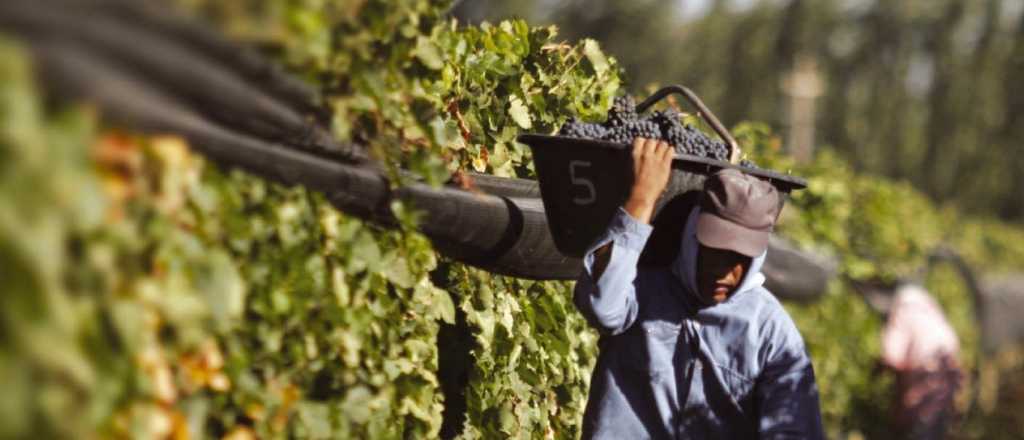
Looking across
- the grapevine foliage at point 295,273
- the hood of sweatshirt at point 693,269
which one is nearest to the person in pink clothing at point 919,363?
the grapevine foliage at point 295,273

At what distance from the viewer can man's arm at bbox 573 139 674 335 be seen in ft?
11.4

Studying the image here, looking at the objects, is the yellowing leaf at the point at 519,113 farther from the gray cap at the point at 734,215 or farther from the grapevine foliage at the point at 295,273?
the gray cap at the point at 734,215

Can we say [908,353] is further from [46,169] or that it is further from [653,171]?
[46,169]

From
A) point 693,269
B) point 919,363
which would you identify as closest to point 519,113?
point 693,269

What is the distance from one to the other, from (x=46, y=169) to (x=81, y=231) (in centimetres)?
17

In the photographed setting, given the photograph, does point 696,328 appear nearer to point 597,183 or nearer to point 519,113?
point 597,183

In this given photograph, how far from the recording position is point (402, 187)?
329 cm

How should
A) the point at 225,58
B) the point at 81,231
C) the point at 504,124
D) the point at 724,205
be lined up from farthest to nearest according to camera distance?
the point at 504,124 < the point at 724,205 < the point at 225,58 < the point at 81,231

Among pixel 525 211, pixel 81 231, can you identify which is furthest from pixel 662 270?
pixel 81 231

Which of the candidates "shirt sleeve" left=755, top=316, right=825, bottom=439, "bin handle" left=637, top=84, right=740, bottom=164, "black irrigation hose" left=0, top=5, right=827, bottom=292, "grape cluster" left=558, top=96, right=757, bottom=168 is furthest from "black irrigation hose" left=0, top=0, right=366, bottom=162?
"shirt sleeve" left=755, top=316, right=825, bottom=439

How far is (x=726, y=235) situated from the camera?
11.4ft

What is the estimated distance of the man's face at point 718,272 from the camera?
11.8 feet

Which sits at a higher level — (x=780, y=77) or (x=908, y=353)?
(x=780, y=77)

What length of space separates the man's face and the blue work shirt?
2cm
